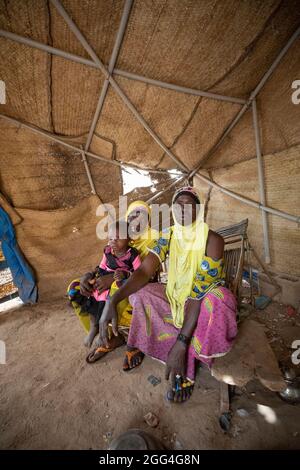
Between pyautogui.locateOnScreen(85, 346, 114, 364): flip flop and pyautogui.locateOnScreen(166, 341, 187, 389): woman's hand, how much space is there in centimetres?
96

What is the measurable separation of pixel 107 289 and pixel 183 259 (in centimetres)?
98

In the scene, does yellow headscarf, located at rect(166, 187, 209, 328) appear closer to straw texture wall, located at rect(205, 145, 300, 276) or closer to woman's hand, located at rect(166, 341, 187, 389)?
woman's hand, located at rect(166, 341, 187, 389)

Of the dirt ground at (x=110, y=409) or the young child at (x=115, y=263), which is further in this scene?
the young child at (x=115, y=263)

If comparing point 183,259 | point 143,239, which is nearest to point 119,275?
point 143,239

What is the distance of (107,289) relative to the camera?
2600 mm

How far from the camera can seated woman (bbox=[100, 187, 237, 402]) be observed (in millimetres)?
1877

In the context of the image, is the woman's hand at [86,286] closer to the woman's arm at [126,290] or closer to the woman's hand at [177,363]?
the woman's arm at [126,290]

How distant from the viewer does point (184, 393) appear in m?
1.92

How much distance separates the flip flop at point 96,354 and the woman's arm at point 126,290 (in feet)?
1.07

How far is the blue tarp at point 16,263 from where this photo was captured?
3659 mm

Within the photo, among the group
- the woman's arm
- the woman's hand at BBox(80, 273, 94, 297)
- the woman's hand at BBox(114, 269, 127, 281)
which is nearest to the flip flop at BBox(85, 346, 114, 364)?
the woman's arm

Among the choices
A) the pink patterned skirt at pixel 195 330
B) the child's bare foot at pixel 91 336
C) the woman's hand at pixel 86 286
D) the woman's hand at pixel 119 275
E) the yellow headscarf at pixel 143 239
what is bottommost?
the child's bare foot at pixel 91 336

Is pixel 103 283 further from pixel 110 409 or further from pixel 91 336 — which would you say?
pixel 110 409

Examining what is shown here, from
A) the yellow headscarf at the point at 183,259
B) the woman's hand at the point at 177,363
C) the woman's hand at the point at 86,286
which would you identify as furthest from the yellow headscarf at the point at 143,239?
the woman's hand at the point at 177,363
